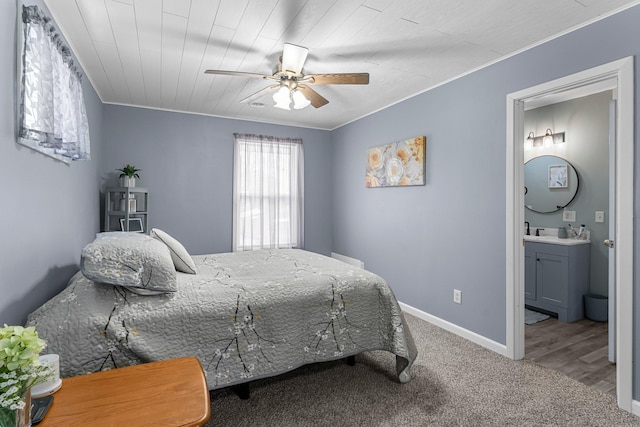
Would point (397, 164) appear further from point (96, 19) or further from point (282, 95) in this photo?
point (96, 19)

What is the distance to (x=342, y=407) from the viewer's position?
2.01 meters

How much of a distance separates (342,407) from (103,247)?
1.63 meters

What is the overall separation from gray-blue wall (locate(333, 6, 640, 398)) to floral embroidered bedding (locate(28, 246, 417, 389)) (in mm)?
1134

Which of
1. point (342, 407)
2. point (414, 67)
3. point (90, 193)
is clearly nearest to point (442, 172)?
point (414, 67)

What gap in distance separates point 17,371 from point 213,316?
0.97 m

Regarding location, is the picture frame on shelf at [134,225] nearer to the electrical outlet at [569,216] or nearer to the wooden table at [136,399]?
the wooden table at [136,399]

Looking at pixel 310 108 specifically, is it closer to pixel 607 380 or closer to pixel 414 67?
pixel 414 67

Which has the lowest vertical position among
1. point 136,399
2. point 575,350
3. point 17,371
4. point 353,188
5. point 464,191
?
point 575,350

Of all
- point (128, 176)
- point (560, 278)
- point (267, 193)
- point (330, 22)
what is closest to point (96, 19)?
point (330, 22)

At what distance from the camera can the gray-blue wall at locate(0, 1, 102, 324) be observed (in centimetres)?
143

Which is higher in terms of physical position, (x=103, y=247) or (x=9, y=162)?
(x=9, y=162)

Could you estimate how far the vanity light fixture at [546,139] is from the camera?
407 centimetres

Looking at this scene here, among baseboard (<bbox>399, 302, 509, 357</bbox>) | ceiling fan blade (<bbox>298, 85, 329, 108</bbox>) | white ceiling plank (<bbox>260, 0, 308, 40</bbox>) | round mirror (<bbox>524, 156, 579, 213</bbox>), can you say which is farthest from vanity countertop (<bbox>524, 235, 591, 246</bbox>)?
white ceiling plank (<bbox>260, 0, 308, 40</bbox>)

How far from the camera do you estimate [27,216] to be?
168 centimetres
